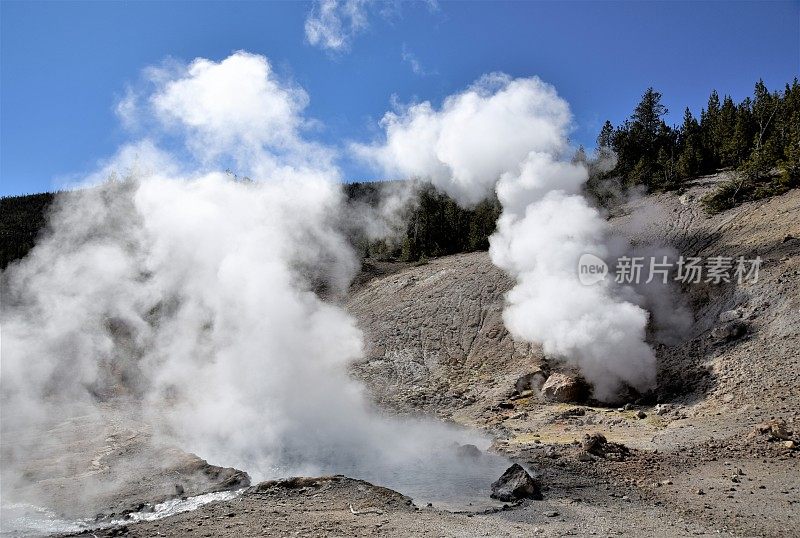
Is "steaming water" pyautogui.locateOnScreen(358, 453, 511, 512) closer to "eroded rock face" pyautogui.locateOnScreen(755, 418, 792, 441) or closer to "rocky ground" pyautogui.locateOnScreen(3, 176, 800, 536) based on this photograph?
"rocky ground" pyautogui.locateOnScreen(3, 176, 800, 536)

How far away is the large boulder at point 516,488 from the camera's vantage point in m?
8.97

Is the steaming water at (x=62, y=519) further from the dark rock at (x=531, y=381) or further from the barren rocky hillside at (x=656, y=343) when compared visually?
the dark rock at (x=531, y=381)

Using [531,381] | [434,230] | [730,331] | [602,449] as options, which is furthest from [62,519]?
[434,230]

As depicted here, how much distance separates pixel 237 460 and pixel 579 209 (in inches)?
615

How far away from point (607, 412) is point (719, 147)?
31458mm

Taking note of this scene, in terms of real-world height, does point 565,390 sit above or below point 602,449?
above

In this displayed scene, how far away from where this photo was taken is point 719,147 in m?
38.3

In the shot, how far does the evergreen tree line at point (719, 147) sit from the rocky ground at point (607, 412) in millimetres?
2449

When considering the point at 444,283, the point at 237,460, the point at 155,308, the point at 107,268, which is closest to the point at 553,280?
the point at 444,283

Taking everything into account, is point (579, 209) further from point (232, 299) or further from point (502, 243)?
point (232, 299)

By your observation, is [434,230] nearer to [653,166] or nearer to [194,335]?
[653,166]

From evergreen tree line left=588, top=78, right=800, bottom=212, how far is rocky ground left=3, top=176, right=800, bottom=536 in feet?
8.04

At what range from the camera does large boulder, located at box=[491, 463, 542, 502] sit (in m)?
8.97

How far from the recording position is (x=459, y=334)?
2236cm
